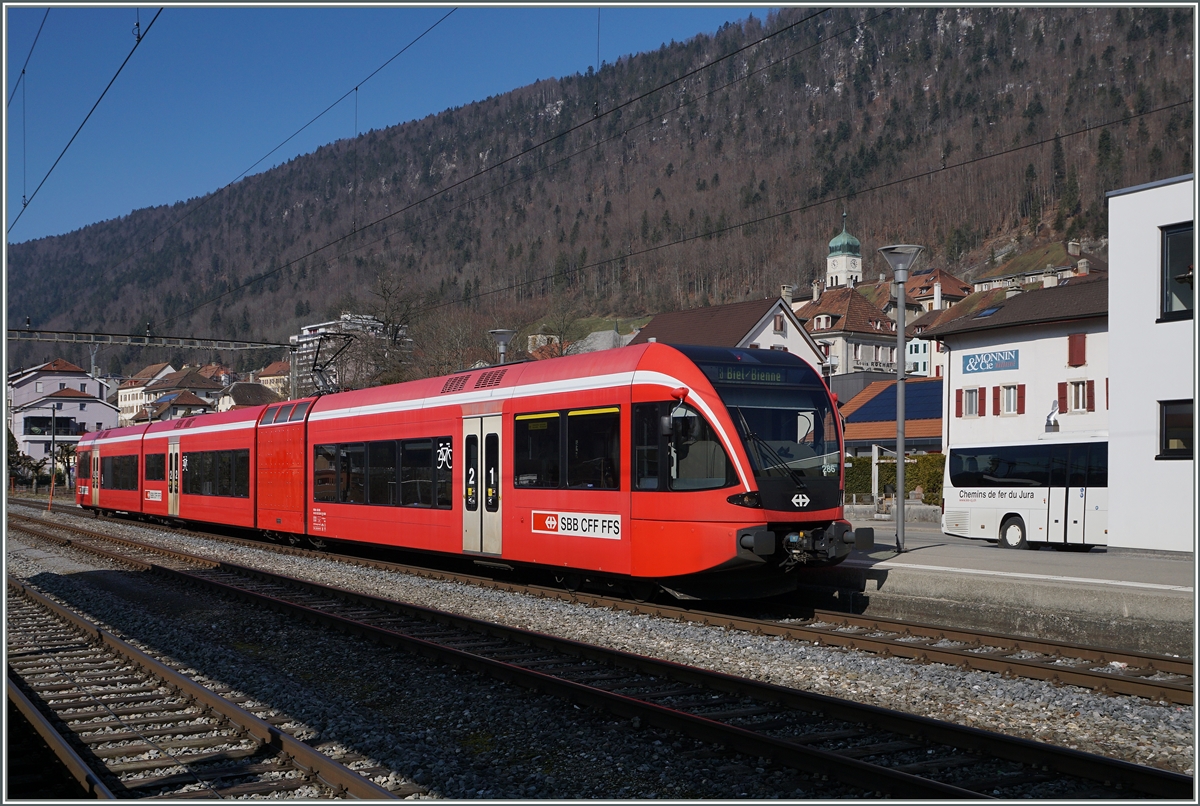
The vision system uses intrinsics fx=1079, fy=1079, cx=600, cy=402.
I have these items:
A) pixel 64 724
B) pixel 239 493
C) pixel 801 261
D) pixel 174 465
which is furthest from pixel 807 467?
pixel 801 261

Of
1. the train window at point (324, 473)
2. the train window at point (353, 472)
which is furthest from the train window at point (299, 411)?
the train window at point (353, 472)

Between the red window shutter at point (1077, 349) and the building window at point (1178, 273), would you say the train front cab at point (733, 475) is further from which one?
the red window shutter at point (1077, 349)

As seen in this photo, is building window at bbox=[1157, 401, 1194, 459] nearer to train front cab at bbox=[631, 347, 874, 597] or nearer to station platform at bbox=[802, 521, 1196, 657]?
station platform at bbox=[802, 521, 1196, 657]

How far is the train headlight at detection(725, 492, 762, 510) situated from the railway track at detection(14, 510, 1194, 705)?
4.07 feet

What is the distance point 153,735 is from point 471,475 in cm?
858

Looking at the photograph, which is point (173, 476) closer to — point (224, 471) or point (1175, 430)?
point (224, 471)

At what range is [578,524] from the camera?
13383 mm

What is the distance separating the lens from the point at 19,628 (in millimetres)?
12602

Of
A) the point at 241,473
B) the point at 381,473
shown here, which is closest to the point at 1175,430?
the point at 381,473

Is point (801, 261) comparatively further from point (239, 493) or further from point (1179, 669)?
point (1179, 669)

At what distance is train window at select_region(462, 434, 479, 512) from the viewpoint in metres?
15.6

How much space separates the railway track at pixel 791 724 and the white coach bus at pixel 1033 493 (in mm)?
15913

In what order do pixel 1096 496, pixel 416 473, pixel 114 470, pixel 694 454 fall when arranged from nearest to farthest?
pixel 694 454, pixel 416 473, pixel 1096 496, pixel 114 470

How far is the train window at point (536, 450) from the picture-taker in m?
13.9
